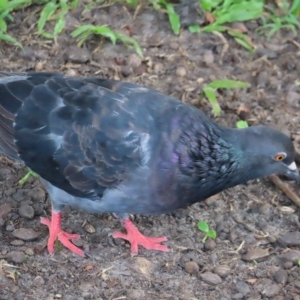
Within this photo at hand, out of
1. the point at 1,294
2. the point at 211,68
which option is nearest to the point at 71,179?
the point at 1,294

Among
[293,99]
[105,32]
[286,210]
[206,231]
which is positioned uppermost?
[105,32]

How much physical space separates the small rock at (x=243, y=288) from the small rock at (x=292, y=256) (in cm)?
51

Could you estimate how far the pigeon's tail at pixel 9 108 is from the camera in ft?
18.6

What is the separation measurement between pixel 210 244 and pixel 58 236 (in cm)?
135

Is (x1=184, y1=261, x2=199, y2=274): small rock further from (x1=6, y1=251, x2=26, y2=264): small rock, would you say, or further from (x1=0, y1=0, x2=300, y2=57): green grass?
(x1=0, y1=0, x2=300, y2=57): green grass

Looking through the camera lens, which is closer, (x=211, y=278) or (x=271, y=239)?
(x=211, y=278)

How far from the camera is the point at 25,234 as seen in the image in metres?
5.86

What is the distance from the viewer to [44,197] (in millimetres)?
6316

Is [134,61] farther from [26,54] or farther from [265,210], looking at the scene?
[265,210]

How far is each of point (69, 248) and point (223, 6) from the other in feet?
12.7

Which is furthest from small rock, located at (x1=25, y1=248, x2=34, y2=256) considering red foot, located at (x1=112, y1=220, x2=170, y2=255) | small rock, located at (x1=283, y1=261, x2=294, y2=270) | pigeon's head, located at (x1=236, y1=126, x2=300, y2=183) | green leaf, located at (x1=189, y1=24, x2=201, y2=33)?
green leaf, located at (x1=189, y1=24, x2=201, y2=33)

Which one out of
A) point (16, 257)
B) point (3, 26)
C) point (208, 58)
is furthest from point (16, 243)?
point (208, 58)

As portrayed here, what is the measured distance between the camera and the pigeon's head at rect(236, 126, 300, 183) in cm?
566

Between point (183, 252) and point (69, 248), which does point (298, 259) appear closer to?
point (183, 252)
